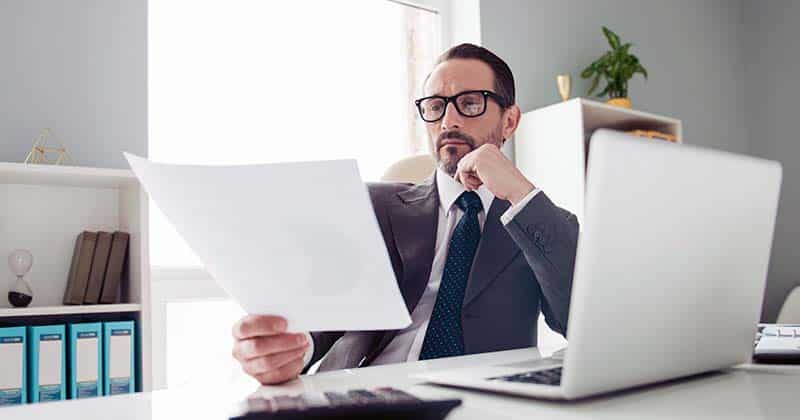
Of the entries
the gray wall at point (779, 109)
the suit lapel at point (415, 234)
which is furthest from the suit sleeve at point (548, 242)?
the gray wall at point (779, 109)

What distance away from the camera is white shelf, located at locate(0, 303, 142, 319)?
2.11 meters

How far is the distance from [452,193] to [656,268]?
3.13 ft

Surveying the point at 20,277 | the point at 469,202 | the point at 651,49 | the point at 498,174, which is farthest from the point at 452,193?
the point at 651,49

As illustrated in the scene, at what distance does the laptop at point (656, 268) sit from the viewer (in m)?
0.57

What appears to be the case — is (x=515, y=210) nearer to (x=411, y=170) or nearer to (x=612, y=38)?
(x=411, y=170)

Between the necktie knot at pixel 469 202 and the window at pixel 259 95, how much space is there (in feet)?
4.80

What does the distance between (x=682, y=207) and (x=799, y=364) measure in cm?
40

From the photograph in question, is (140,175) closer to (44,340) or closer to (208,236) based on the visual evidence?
(208,236)

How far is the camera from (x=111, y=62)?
8.58ft

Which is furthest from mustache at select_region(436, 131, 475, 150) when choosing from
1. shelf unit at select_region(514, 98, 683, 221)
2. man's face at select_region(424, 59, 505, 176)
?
shelf unit at select_region(514, 98, 683, 221)

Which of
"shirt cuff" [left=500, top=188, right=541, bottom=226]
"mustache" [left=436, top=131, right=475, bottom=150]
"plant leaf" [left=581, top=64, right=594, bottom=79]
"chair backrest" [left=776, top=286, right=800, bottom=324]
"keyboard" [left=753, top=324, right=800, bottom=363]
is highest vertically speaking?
"plant leaf" [left=581, top=64, right=594, bottom=79]

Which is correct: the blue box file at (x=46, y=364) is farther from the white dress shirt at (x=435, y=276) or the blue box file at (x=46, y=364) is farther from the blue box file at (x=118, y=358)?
the white dress shirt at (x=435, y=276)

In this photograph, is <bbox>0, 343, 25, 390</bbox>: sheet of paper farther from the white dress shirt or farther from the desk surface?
the desk surface

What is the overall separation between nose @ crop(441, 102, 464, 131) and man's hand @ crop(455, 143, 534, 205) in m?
0.34
